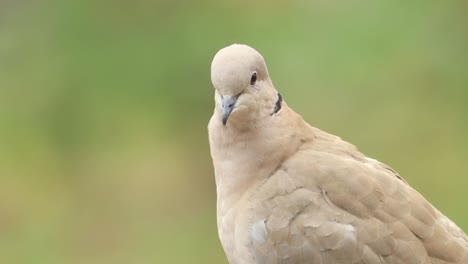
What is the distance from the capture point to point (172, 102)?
13.8ft

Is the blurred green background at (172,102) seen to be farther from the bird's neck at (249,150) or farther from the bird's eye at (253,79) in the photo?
the bird's eye at (253,79)

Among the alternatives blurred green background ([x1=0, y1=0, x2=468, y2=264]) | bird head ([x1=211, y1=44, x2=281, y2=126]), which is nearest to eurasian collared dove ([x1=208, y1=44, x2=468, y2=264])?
bird head ([x1=211, y1=44, x2=281, y2=126])

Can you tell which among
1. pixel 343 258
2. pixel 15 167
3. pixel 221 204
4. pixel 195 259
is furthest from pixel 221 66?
pixel 15 167

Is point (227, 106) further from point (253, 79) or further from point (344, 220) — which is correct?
point (344, 220)


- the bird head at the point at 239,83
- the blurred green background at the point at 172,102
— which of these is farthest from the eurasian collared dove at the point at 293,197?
the blurred green background at the point at 172,102

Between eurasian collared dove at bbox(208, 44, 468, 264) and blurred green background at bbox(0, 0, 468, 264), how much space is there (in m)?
1.83

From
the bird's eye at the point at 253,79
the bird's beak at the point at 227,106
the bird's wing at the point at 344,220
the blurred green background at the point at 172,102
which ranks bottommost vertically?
the blurred green background at the point at 172,102

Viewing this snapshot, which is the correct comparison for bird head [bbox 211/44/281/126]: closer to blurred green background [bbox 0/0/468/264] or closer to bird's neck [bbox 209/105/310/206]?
bird's neck [bbox 209/105/310/206]

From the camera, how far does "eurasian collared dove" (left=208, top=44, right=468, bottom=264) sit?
1982 millimetres

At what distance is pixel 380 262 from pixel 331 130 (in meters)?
2.19

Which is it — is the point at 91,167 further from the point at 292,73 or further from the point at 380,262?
the point at 380,262

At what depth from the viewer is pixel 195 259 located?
387cm

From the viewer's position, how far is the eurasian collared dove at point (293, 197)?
198 cm

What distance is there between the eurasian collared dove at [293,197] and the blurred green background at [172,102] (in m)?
1.83
